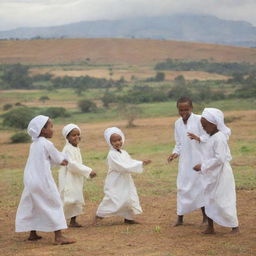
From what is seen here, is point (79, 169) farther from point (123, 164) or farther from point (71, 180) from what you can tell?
point (123, 164)

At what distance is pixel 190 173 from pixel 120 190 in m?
1.01

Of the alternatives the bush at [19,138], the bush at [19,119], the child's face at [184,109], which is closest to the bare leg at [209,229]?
the child's face at [184,109]

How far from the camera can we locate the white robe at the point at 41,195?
7.78 metres

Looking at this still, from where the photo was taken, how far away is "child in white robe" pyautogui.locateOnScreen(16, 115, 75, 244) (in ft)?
25.5

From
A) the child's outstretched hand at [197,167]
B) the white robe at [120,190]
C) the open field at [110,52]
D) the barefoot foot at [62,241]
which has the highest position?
the child's outstretched hand at [197,167]

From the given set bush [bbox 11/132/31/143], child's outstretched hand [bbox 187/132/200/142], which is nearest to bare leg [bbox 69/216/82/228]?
child's outstretched hand [bbox 187/132/200/142]

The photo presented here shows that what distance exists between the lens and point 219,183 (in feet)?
26.4

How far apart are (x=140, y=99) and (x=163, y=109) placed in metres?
7.85

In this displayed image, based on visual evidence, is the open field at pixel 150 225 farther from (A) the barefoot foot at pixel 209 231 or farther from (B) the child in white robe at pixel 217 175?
(B) the child in white robe at pixel 217 175

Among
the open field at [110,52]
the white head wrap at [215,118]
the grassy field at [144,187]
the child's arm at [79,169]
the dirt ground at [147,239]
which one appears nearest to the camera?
the dirt ground at [147,239]

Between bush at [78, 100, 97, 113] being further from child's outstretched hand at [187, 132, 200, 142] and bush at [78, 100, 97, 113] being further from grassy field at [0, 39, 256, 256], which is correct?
child's outstretched hand at [187, 132, 200, 142]

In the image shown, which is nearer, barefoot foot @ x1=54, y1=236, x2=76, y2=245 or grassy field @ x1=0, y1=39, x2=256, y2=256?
grassy field @ x1=0, y1=39, x2=256, y2=256

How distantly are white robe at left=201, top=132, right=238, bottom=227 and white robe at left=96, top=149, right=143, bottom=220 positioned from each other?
1.15 metres

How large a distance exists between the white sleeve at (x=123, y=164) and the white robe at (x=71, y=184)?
0.45 meters
